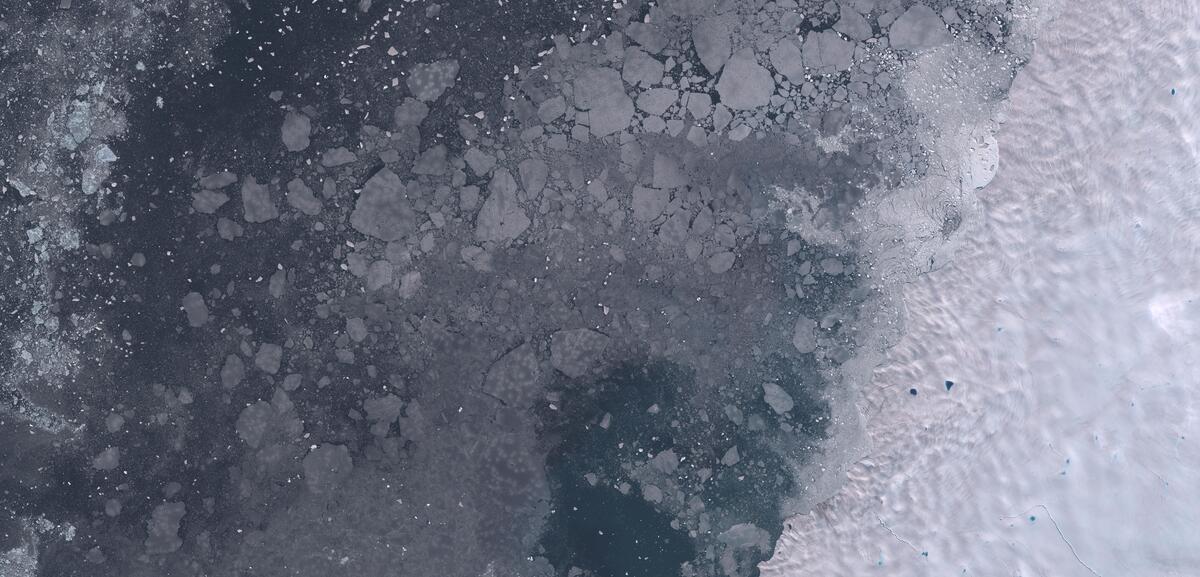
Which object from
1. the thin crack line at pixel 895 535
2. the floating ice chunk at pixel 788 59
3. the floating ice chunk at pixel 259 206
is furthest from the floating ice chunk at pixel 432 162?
the thin crack line at pixel 895 535

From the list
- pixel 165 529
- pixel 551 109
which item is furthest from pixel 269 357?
pixel 551 109

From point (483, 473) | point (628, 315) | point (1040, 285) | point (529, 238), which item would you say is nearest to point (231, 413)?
point (483, 473)

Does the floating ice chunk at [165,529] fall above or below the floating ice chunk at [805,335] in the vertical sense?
below

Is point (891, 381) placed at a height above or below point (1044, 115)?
below

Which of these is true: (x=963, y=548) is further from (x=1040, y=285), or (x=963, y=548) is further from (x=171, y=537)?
(x=171, y=537)

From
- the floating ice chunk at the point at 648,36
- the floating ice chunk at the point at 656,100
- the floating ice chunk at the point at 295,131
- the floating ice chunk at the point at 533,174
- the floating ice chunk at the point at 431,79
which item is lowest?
the floating ice chunk at the point at 533,174

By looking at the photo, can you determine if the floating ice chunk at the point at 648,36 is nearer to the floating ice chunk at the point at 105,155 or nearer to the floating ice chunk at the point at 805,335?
the floating ice chunk at the point at 805,335

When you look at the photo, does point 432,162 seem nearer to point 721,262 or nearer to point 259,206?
point 259,206

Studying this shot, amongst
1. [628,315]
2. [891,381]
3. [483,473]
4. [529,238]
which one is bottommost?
[483,473]
